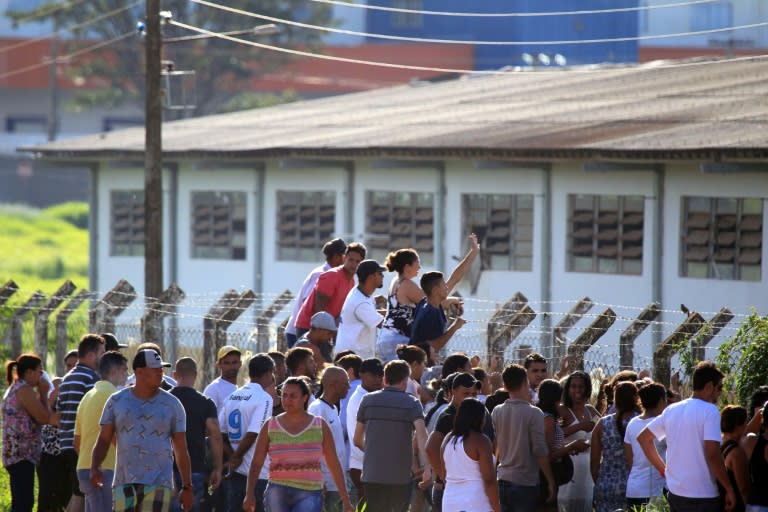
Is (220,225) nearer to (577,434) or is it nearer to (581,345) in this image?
(581,345)

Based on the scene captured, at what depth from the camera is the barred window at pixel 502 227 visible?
85.1 ft

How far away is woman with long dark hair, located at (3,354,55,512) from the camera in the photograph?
13.0 meters

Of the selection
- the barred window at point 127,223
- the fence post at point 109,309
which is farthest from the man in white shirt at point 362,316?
the barred window at point 127,223

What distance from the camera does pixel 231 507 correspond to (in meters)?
12.0

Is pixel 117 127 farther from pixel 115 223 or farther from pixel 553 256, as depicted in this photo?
pixel 553 256

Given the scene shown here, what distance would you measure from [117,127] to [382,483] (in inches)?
2241

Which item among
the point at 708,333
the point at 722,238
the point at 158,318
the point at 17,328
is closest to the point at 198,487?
the point at 708,333

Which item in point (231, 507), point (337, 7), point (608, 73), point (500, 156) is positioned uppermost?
point (337, 7)

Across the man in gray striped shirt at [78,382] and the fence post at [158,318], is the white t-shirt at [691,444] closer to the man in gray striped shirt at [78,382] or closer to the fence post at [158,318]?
the man in gray striped shirt at [78,382]

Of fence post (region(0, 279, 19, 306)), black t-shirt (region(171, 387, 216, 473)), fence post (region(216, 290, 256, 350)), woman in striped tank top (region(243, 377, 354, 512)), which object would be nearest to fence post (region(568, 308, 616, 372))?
black t-shirt (region(171, 387, 216, 473))

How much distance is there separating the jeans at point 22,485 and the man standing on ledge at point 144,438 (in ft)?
9.41

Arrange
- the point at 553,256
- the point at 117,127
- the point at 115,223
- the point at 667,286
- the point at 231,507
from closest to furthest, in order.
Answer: the point at 231,507
the point at 667,286
the point at 553,256
the point at 115,223
the point at 117,127

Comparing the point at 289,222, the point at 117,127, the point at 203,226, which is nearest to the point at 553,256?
the point at 289,222

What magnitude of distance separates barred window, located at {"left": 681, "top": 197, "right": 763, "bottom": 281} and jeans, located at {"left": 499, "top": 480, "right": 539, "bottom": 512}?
1227 cm
